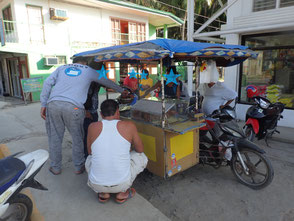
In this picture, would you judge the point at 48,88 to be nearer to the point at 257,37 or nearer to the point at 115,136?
the point at 115,136

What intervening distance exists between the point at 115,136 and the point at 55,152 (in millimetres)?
1276

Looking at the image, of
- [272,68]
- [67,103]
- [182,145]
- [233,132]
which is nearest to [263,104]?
[233,132]

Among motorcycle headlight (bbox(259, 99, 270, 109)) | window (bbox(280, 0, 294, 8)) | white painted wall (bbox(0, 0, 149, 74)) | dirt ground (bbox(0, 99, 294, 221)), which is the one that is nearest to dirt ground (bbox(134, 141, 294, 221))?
dirt ground (bbox(0, 99, 294, 221))

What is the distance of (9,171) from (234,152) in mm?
2543

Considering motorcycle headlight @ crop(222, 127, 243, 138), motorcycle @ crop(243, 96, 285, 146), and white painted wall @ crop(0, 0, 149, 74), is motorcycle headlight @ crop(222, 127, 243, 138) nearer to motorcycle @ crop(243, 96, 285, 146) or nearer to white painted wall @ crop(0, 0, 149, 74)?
motorcycle @ crop(243, 96, 285, 146)

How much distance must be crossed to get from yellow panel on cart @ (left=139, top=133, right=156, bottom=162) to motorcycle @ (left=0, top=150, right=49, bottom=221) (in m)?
1.19

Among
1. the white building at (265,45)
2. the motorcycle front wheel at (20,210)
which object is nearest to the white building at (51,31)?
the white building at (265,45)

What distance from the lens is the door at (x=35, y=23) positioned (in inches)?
380

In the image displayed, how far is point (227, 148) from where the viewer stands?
2922 mm

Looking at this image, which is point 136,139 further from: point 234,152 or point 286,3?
point 286,3

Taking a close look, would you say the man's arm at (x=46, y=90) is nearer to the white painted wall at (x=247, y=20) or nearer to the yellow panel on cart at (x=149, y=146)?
the yellow panel on cart at (x=149, y=146)

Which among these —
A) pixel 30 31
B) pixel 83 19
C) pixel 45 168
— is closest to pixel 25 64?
pixel 30 31

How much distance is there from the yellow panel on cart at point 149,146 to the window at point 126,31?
10963 millimetres

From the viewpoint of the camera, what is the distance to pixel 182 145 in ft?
9.16
